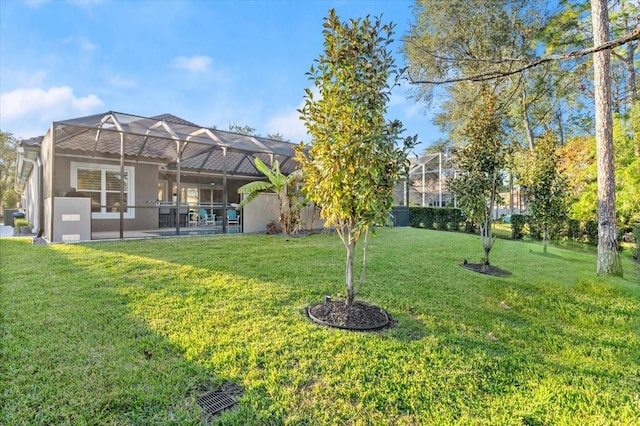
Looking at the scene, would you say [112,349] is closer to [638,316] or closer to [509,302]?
[509,302]

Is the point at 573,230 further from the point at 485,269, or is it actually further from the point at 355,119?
the point at 355,119

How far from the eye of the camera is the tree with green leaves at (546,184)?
990 centimetres

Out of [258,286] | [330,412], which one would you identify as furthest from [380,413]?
[258,286]

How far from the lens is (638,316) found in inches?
196

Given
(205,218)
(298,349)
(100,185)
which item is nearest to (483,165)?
(298,349)

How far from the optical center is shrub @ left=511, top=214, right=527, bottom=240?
16003mm

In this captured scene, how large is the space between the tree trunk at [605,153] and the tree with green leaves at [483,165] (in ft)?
7.58

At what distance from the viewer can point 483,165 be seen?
7656 millimetres

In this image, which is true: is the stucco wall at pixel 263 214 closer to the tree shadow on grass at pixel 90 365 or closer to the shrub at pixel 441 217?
the tree shadow on grass at pixel 90 365

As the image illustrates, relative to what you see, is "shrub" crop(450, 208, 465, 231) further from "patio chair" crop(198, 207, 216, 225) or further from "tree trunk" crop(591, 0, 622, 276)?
"patio chair" crop(198, 207, 216, 225)

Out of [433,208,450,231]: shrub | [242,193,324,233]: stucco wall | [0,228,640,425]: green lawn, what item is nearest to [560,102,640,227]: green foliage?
[433,208,450,231]: shrub

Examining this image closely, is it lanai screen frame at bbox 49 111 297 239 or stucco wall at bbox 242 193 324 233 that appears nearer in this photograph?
lanai screen frame at bbox 49 111 297 239

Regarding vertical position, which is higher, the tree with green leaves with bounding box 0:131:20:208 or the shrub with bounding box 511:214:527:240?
the tree with green leaves with bounding box 0:131:20:208

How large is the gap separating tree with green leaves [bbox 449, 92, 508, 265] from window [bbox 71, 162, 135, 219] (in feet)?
37.3
